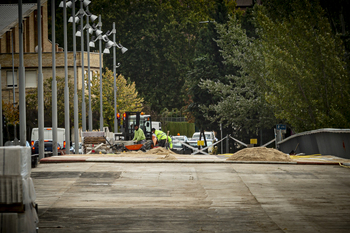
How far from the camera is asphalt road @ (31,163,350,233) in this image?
9.59m

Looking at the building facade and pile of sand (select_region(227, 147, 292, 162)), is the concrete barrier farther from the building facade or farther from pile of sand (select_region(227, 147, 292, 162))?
the building facade

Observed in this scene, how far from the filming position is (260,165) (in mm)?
20000

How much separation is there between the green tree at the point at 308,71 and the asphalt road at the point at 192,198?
34.8 feet

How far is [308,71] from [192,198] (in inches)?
767

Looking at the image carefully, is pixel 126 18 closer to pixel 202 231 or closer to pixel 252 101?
pixel 252 101

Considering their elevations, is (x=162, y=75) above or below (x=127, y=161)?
above

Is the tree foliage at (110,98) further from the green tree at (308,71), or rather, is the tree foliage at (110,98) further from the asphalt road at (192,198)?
the asphalt road at (192,198)

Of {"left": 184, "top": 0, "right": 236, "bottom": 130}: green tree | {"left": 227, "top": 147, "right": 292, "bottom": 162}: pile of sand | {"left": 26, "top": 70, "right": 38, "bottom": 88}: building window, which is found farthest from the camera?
{"left": 26, "top": 70, "right": 38, "bottom": 88}: building window

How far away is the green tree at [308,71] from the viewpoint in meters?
29.1

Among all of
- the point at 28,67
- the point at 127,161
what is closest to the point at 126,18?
the point at 28,67

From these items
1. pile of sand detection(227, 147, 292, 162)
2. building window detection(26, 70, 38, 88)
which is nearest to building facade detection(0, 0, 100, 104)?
building window detection(26, 70, 38, 88)

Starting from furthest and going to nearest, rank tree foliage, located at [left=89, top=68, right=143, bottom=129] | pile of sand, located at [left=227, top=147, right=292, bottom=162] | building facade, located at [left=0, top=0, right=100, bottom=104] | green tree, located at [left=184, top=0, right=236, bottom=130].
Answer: building facade, located at [left=0, top=0, right=100, bottom=104], tree foliage, located at [left=89, top=68, right=143, bottom=129], green tree, located at [left=184, top=0, right=236, bottom=130], pile of sand, located at [left=227, top=147, right=292, bottom=162]

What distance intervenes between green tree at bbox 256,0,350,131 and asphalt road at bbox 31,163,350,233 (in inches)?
417

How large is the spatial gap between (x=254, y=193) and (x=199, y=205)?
208 cm
